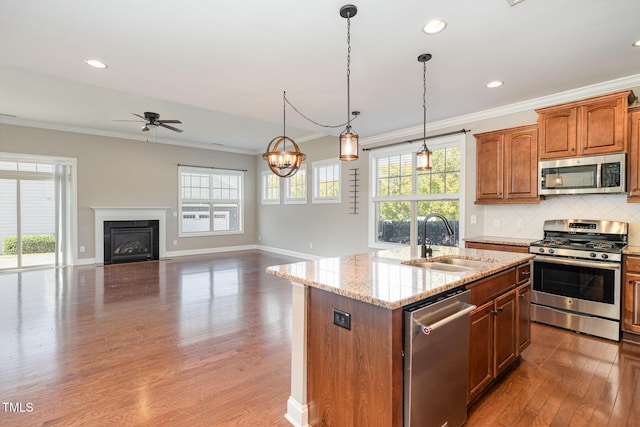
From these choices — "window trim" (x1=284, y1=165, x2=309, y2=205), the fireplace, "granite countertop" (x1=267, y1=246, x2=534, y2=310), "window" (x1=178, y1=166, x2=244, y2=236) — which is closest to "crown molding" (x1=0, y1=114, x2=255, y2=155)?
"window" (x1=178, y1=166, x2=244, y2=236)

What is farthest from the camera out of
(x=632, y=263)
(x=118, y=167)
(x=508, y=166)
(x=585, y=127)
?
(x=118, y=167)

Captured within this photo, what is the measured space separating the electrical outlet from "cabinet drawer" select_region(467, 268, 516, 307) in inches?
31.9

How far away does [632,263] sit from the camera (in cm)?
300

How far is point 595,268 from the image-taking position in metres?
3.17

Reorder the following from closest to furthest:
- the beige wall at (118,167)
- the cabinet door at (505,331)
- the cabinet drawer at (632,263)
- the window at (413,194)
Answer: the cabinet door at (505,331), the cabinet drawer at (632,263), the window at (413,194), the beige wall at (118,167)

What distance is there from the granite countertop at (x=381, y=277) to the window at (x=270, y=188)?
21.2ft

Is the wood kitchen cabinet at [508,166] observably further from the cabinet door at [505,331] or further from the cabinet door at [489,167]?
the cabinet door at [505,331]

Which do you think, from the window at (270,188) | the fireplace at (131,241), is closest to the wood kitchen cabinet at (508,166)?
the window at (270,188)

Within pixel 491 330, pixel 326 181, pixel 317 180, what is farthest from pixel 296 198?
pixel 491 330

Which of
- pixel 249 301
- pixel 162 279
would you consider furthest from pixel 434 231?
pixel 162 279

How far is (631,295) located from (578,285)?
0.40 m

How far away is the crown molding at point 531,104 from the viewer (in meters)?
3.51

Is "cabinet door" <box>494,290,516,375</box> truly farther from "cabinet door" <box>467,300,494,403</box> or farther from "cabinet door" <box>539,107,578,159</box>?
"cabinet door" <box>539,107,578,159</box>

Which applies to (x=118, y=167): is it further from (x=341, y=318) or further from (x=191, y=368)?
(x=341, y=318)
